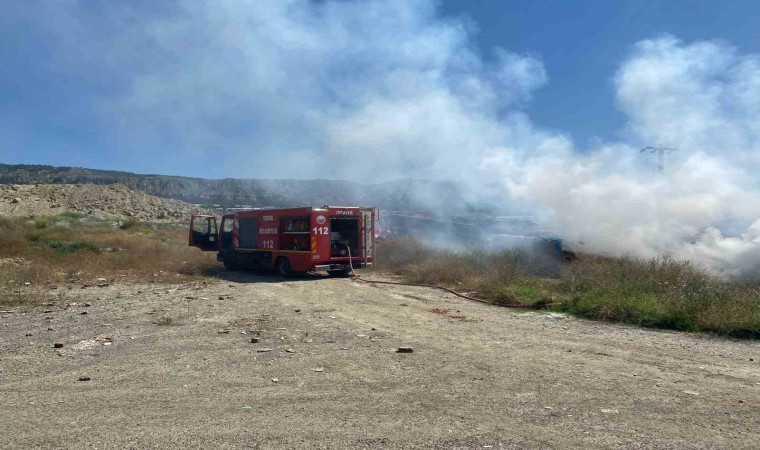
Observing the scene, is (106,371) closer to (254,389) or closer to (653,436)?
(254,389)

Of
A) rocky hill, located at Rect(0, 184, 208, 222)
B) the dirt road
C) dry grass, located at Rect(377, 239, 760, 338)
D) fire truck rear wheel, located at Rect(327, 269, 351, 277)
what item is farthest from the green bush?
rocky hill, located at Rect(0, 184, 208, 222)

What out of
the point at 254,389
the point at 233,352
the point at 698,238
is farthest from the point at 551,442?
the point at 698,238

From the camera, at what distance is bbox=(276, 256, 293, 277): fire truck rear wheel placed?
18.4 meters

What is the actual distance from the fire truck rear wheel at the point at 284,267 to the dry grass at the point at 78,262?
2.55 m

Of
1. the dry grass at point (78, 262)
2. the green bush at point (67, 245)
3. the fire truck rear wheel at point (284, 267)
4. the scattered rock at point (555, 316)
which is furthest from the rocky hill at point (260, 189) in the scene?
the scattered rock at point (555, 316)

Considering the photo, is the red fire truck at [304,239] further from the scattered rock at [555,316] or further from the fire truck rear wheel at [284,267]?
the scattered rock at [555,316]

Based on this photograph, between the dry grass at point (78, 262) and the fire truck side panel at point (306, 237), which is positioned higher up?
the fire truck side panel at point (306, 237)

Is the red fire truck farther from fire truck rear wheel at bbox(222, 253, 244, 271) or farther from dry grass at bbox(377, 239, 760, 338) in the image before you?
dry grass at bbox(377, 239, 760, 338)

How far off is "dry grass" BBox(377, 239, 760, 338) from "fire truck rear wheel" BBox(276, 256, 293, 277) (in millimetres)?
3738

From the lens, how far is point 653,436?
177 inches

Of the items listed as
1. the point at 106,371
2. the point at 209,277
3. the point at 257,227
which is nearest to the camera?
the point at 106,371

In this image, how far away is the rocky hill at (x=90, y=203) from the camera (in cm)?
4675

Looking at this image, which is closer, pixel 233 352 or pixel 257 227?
pixel 233 352

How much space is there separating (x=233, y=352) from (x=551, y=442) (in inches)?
182
